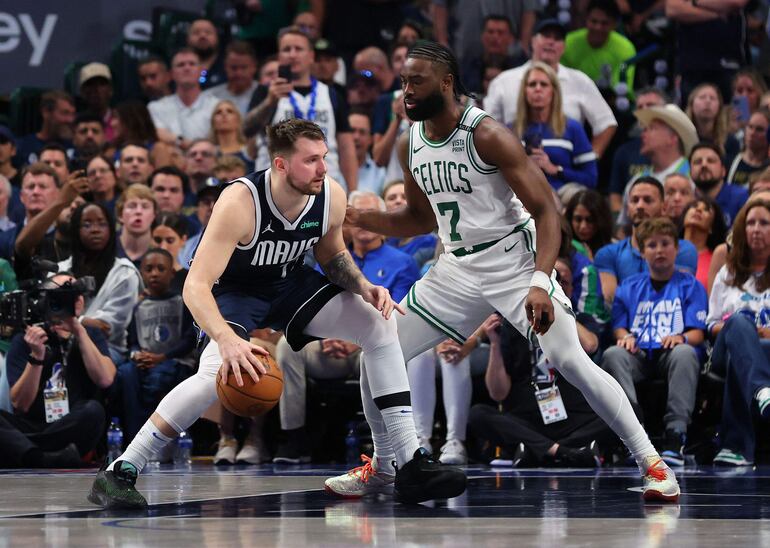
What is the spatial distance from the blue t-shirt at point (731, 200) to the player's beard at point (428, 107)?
14.3 ft

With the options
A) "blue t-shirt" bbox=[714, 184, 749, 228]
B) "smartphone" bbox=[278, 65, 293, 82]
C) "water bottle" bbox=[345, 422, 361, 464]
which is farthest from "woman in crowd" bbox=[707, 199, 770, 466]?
"smartphone" bbox=[278, 65, 293, 82]

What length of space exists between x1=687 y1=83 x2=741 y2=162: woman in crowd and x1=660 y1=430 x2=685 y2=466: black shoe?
3.42 metres

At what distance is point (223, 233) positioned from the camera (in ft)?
17.5

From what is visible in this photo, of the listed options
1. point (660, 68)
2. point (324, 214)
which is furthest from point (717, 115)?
point (324, 214)

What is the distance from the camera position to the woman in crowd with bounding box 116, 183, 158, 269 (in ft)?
32.3

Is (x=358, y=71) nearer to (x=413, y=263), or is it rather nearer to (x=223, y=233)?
(x=413, y=263)

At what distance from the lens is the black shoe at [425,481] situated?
526 cm

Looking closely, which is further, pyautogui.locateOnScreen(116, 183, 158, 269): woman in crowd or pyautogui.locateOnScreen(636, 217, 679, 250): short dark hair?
pyautogui.locateOnScreen(116, 183, 158, 269): woman in crowd

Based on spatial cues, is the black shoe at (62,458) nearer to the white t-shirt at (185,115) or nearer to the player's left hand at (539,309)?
the player's left hand at (539,309)

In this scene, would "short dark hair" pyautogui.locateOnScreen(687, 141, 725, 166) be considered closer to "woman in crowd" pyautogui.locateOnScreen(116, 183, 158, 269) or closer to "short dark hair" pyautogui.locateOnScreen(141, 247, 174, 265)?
"short dark hair" pyautogui.locateOnScreen(141, 247, 174, 265)

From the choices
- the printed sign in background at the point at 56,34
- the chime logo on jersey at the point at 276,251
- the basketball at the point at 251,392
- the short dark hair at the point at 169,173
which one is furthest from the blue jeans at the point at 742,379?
the printed sign in background at the point at 56,34

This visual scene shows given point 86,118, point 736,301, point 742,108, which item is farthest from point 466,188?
point 86,118

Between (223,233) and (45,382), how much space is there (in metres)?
3.71

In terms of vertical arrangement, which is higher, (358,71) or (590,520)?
(358,71)
